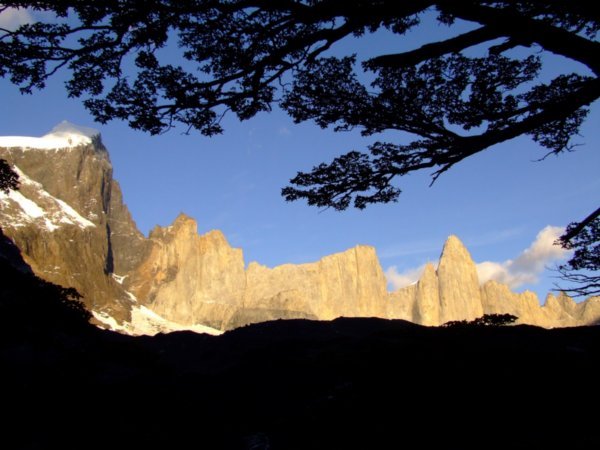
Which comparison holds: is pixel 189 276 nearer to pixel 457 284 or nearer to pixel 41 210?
pixel 41 210

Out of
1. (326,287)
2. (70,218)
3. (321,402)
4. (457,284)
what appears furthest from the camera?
(326,287)

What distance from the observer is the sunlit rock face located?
16625 cm

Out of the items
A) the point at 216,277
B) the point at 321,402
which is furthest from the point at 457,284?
the point at 321,402

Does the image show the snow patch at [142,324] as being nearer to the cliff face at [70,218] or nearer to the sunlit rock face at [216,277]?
the sunlit rock face at [216,277]

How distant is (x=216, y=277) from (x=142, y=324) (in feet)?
142

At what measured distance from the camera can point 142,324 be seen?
147 metres

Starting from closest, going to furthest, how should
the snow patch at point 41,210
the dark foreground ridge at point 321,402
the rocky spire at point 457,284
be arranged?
the dark foreground ridge at point 321,402 → the snow patch at point 41,210 → the rocky spire at point 457,284

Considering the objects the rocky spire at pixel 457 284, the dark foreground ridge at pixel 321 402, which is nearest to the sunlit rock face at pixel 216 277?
the rocky spire at pixel 457 284

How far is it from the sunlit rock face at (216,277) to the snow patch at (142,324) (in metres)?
0.86

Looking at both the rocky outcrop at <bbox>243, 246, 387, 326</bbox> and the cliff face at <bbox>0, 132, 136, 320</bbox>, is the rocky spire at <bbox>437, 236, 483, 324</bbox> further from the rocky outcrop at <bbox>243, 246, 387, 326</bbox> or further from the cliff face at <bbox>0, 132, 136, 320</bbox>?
the cliff face at <bbox>0, 132, 136, 320</bbox>

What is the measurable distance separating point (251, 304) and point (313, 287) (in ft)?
84.9

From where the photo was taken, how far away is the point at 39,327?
1045 centimetres

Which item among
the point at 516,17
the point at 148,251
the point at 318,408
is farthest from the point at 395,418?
the point at 148,251

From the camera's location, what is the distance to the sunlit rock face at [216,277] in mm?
166250
